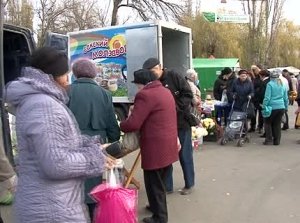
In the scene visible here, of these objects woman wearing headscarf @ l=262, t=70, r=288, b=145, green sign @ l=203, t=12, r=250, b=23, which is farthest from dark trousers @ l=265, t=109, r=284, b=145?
green sign @ l=203, t=12, r=250, b=23

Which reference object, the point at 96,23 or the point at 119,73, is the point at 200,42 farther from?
Answer: the point at 119,73

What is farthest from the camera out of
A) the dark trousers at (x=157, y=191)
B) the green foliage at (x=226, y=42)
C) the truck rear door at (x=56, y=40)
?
the green foliage at (x=226, y=42)

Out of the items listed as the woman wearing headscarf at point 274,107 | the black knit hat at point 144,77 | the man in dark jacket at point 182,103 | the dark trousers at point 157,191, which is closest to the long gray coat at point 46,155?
the black knit hat at point 144,77

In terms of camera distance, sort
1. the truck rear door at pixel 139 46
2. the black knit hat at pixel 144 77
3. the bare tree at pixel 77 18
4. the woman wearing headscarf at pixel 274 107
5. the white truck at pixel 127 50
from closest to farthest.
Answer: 1. the black knit hat at pixel 144 77
2. the woman wearing headscarf at pixel 274 107
3. the truck rear door at pixel 139 46
4. the white truck at pixel 127 50
5. the bare tree at pixel 77 18

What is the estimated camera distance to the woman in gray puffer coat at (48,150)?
2494 millimetres

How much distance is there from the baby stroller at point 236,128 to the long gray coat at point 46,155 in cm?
840

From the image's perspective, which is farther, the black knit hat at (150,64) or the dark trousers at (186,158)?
the dark trousers at (186,158)

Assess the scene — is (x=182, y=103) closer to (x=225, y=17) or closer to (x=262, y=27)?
(x=225, y=17)

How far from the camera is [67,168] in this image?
2520 mm

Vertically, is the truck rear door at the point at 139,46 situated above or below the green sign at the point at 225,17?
below

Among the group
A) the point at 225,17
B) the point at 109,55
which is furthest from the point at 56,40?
the point at 225,17

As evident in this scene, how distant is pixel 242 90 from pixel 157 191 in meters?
6.48

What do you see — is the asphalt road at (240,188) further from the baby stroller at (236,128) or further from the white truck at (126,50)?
the white truck at (126,50)

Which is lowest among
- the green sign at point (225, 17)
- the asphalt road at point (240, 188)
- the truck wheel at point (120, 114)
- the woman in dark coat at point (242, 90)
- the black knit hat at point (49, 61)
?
the asphalt road at point (240, 188)
